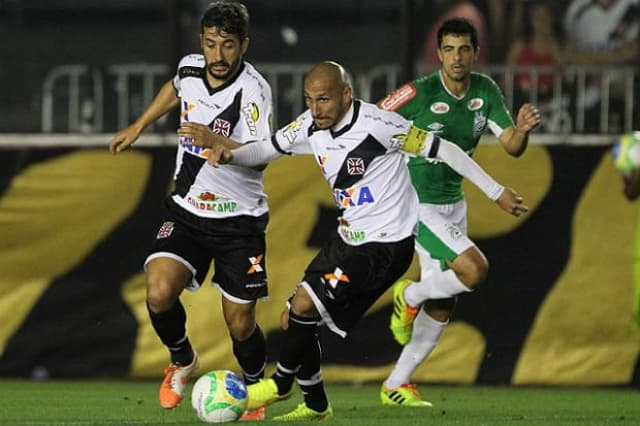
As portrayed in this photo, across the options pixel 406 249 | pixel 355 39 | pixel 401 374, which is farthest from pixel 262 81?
pixel 355 39

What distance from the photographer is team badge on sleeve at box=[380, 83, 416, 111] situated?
1040cm

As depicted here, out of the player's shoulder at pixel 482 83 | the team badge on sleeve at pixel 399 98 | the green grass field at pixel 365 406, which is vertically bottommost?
the green grass field at pixel 365 406

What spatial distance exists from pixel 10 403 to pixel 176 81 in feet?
7.28

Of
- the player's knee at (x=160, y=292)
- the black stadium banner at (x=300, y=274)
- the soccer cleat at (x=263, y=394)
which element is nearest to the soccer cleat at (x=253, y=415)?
the soccer cleat at (x=263, y=394)

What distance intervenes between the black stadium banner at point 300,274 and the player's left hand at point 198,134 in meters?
3.23

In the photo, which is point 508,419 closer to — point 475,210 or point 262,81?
point 262,81

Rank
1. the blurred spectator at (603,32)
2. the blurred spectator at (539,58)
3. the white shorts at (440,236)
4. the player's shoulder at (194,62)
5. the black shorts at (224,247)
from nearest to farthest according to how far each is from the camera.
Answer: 1. the black shorts at (224,247)
2. the player's shoulder at (194,62)
3. the white shorts at (440,236)
4. the blurred spectator at (539,58)
5. the blurred spectator at (603,32)

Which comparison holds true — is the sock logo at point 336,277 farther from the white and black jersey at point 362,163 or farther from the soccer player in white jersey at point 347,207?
the white and black jersey at point 362,163

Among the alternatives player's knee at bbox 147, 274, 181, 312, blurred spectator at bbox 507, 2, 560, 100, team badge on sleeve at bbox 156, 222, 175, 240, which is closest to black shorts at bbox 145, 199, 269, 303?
team badge on sleeve at bbox 156, 222, 175, 240

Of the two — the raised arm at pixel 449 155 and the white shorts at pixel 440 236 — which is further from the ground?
the raised arm at pixel 449 155

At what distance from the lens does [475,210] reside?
40.3ft

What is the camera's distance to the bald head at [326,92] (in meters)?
8.88

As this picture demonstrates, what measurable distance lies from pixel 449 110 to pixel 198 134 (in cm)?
207

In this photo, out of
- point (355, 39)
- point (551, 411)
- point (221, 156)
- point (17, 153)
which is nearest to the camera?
point (221, 156)
